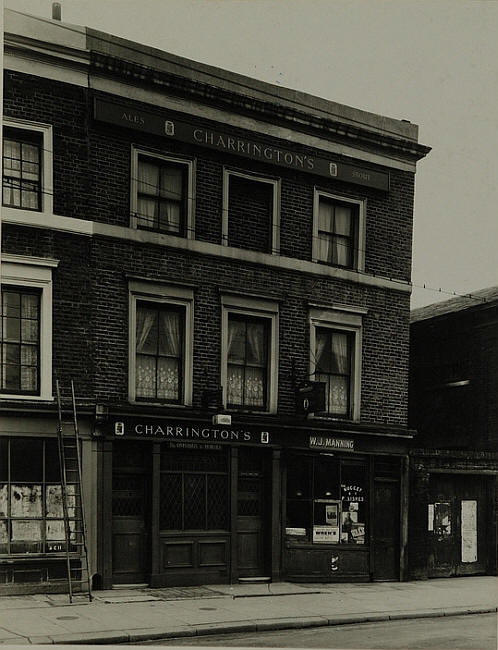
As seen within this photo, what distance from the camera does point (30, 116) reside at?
47.4ft

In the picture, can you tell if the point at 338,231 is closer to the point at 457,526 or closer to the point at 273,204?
the point at 273,204

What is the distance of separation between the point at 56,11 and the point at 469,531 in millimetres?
13549

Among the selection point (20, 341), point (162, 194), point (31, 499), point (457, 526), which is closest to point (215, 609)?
point (31, 499)

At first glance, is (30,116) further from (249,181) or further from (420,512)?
(420,512)

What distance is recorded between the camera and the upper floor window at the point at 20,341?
14.1 metres

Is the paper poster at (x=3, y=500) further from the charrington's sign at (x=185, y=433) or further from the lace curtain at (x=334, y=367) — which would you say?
the lace curtain at (x=334, y=367)

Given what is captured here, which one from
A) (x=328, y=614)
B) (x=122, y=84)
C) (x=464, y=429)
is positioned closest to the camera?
(x=328, y=614)

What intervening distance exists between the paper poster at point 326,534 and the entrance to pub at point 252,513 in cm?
114

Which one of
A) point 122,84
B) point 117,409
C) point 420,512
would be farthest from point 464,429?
point 122,84

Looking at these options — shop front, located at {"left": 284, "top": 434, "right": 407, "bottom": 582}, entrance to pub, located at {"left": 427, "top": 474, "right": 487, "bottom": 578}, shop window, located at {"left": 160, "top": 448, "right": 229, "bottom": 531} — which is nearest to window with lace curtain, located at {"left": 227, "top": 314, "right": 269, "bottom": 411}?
shop window, located at {"left": 160, "top": 448, "right": 229, "bottom": 531}

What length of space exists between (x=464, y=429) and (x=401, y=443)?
3151 mm

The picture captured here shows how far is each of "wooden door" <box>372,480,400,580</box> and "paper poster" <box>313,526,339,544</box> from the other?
37.1 inches

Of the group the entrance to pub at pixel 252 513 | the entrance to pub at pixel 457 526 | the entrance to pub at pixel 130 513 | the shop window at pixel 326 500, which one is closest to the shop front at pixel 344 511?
the shop window at pixel 326 500

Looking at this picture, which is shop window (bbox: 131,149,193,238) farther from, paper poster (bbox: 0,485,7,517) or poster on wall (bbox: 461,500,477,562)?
poster on wall (bbox: 461,500,477,562)
